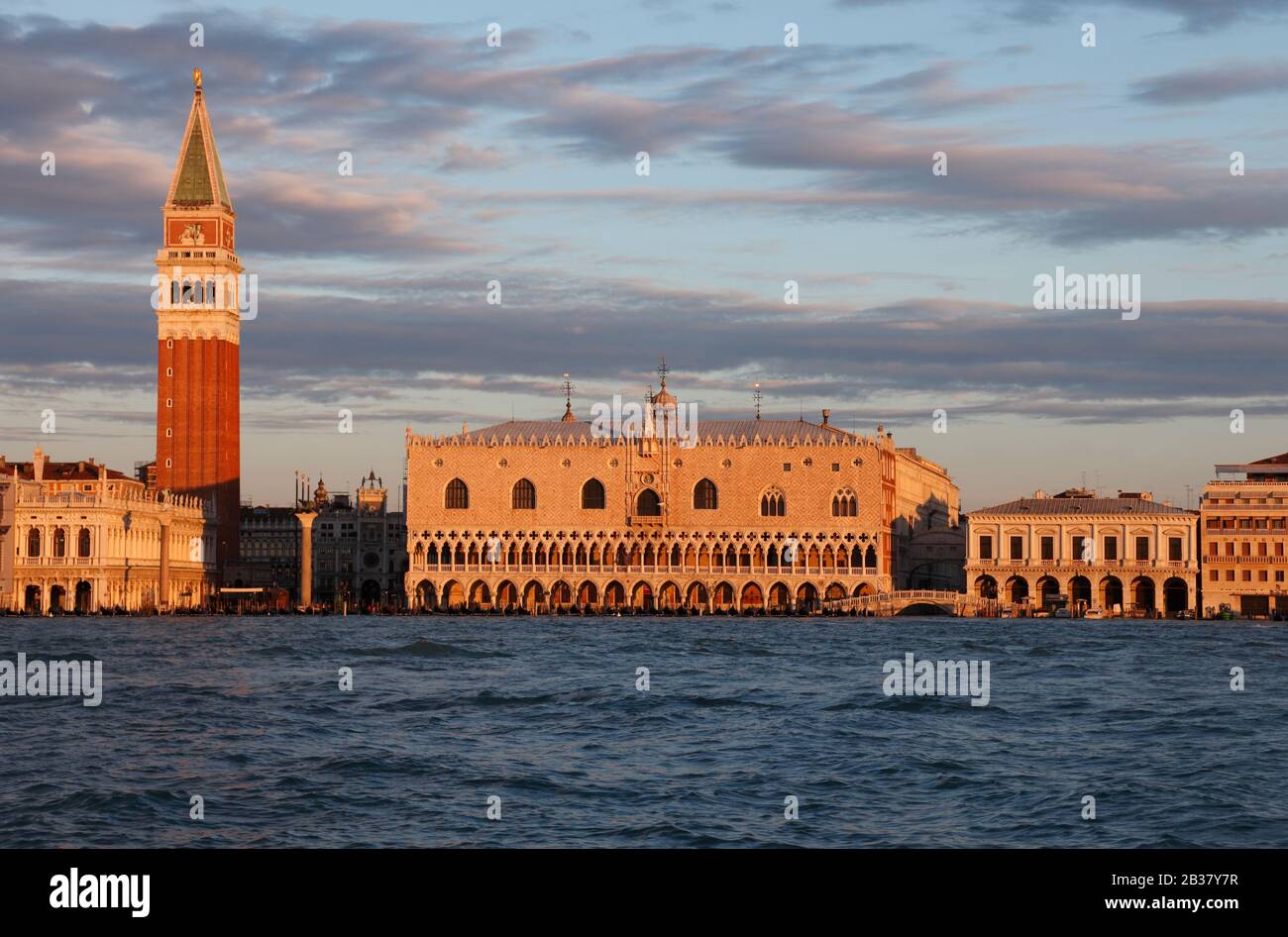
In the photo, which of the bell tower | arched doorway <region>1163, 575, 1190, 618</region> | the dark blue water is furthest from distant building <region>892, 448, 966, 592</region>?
the dark blue water

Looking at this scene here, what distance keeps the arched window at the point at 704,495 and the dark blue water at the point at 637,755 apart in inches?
2643

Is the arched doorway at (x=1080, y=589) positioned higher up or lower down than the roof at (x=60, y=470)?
lower down

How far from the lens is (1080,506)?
124250 millimetres

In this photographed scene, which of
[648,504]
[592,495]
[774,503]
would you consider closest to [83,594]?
[592,495]

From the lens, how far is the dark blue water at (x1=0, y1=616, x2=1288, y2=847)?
22641 mm

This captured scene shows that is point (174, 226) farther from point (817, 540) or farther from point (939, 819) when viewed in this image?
point (939, 819)

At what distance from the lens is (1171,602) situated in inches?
4847

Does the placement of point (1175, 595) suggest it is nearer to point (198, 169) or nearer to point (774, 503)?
point (774, 503)

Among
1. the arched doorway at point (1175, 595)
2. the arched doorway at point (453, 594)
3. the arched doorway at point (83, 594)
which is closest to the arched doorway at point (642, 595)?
the arched doorway at point (453, 594)

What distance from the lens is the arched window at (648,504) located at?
129 meters

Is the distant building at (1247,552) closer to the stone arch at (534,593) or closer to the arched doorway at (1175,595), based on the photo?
the arched doorway at (1175,595)

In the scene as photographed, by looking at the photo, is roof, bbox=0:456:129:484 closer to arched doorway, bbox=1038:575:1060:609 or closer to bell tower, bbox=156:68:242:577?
bell tower, bbox=156:68:242:577

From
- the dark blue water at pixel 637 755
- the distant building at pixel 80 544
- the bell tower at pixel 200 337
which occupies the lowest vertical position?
the dark blue water at pixel 637 755
